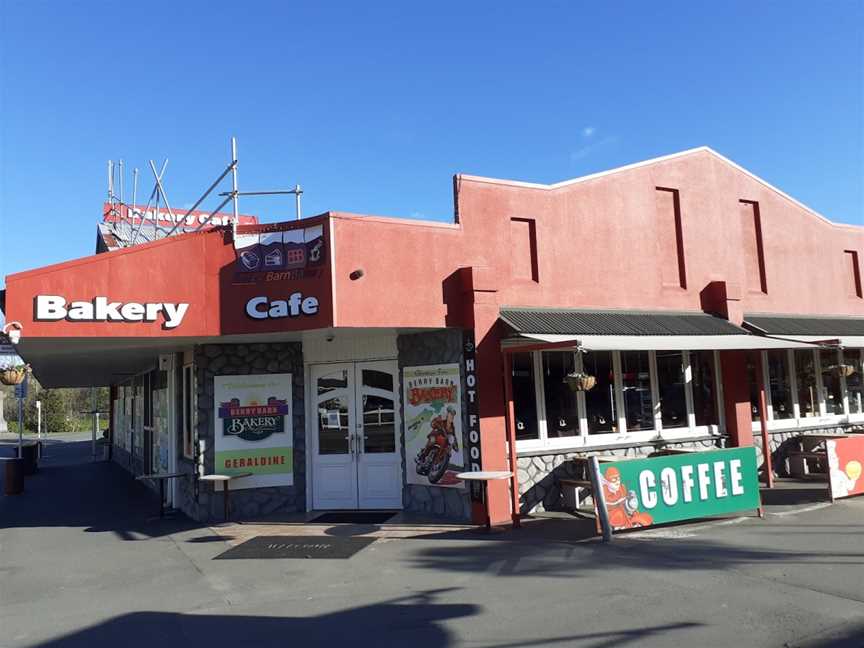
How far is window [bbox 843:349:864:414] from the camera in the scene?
14.9 metres

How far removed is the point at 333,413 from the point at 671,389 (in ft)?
19.7

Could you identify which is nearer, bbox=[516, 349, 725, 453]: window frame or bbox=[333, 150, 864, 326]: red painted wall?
bbox=[333, 150, 864, 326]: red painted wall

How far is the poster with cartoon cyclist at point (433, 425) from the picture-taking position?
10180mm

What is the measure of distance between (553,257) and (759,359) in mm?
4183

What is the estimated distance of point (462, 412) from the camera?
10102 mm

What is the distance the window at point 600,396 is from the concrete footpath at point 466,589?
213 centimetres

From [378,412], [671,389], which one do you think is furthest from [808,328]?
[378,412]

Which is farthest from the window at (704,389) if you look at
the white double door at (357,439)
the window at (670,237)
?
the white double door at (357,439)

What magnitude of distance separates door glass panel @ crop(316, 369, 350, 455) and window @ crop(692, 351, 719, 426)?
629cm

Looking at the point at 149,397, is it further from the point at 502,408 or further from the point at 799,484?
the point at 799,484

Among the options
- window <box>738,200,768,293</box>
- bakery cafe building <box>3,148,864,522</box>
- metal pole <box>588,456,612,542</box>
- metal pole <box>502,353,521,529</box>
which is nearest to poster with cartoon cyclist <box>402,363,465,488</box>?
bakery cafe building <box>3,148,864,522</box>

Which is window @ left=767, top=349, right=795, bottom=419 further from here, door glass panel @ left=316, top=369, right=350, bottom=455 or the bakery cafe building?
door glass panel @ left=316, top=369, right=350, bottom=455

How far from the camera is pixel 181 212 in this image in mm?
25484

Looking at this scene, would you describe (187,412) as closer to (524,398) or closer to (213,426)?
(213,426)
